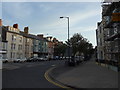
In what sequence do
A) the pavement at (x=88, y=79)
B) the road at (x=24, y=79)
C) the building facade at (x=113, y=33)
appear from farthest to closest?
the building facade at (x=113, y=33) < the road at (x=24, y=79) < the pavement at (x=88, y=79)

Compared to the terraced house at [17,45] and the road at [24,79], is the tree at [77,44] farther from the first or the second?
the road at [24,79]

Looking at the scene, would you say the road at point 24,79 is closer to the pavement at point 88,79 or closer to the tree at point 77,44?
the pavement at point 88,79

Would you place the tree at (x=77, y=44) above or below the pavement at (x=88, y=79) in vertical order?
above

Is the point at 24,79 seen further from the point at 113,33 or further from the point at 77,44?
the point at 77,44

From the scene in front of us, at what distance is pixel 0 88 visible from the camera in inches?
301

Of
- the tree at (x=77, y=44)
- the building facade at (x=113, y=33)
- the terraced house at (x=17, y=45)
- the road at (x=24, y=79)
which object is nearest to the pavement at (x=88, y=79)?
the road at (x=24, y=79)

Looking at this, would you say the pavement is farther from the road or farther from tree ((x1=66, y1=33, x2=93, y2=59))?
tree ((x1=66, y1=33, x2=93, y2=59))

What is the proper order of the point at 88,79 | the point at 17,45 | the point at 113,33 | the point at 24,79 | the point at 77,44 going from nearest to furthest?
the point at 88,79 < the point at 24,79 < the point at 113,33 < the point at 77,44 < the point at 17,45

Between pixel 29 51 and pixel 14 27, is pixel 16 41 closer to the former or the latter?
pixel 14 27

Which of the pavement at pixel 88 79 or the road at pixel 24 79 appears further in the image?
the road at pixel 24 79

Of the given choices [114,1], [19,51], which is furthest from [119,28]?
[19,51]

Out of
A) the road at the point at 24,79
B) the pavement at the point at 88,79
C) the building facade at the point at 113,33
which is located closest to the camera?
the pavement at the point at 88,79

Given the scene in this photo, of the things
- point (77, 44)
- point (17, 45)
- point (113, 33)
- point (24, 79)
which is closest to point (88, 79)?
point (24, 79)

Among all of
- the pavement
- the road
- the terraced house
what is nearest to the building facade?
the pavement
